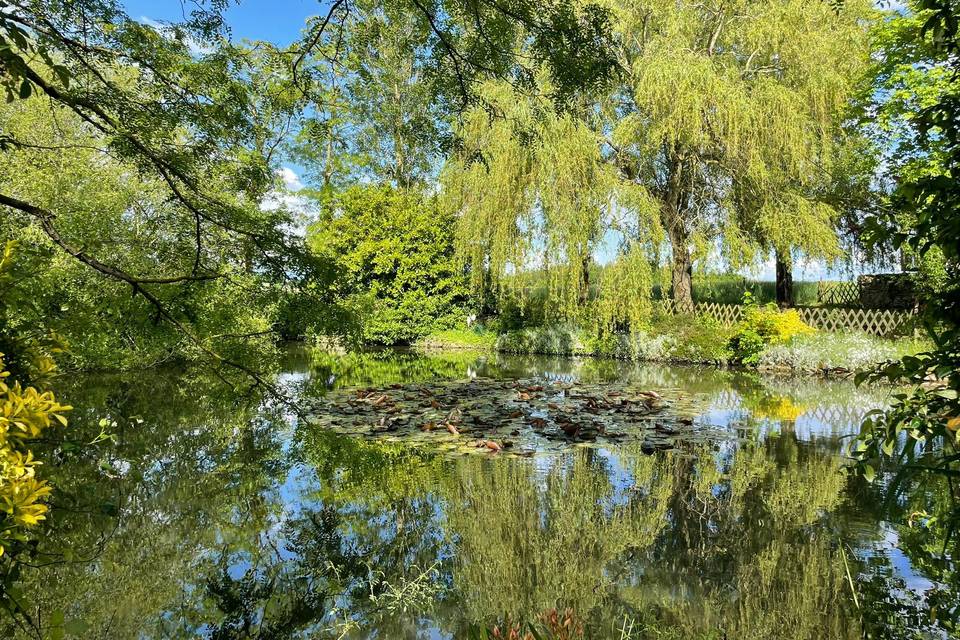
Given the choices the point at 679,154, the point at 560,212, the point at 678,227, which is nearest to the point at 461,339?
the point at 560,212

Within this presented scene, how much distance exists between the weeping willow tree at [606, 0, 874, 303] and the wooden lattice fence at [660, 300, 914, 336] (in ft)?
2.55

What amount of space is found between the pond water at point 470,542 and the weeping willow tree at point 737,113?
961 cm

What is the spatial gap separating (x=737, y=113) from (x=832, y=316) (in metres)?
6.56

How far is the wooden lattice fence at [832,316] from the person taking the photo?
584 inches

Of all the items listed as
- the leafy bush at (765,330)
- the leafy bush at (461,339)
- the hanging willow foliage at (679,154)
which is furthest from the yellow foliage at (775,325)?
the leafy bush at (461,339)

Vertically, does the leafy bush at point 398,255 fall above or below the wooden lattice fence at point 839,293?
above

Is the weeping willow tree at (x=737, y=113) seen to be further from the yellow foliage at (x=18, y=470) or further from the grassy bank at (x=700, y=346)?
the yellow foliage at (x=18, y=470)

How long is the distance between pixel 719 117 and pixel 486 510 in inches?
509

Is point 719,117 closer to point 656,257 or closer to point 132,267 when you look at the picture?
point 656,257

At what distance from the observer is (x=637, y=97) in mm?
14195

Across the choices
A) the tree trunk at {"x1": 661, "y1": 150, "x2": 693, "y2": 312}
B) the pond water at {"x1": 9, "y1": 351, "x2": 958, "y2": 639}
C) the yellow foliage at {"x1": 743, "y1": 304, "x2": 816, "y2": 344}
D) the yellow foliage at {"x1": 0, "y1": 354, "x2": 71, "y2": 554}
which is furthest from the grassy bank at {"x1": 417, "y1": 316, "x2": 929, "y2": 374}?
the yellow foliage at {"x1": 0, "y1": 354, "x2": 71, "y2": 554}

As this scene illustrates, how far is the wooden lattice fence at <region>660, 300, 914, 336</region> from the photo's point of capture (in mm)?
14843

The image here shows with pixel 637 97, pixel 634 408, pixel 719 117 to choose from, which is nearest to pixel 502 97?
pixel 637 97

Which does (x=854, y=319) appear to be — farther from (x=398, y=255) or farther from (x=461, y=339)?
(x=398, y=255)
